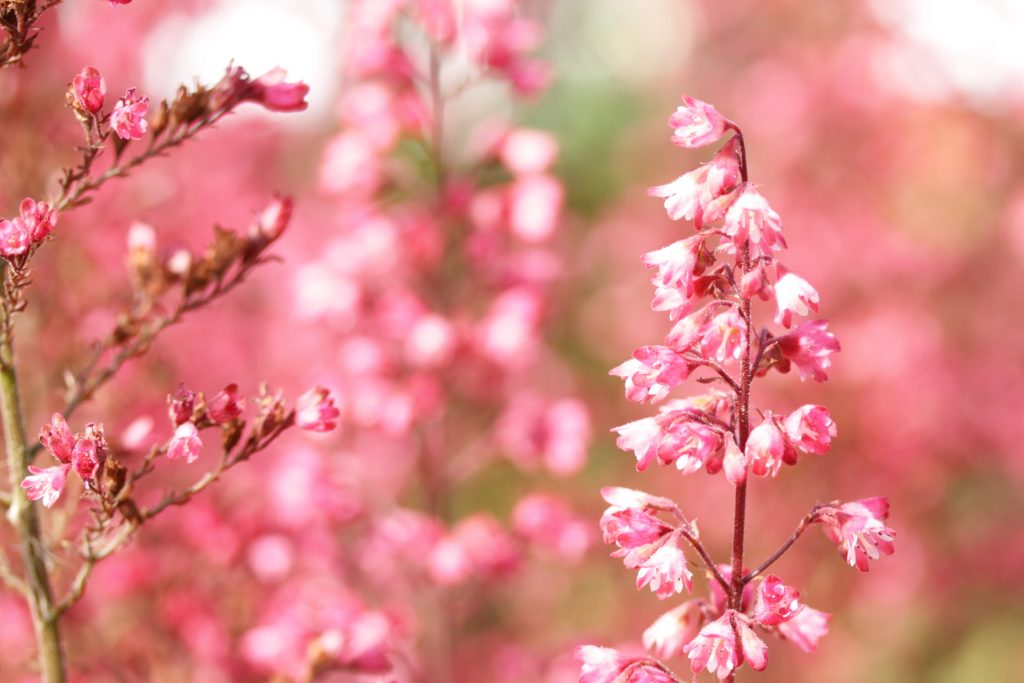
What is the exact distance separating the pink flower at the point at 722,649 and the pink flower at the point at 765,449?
0.68 ft

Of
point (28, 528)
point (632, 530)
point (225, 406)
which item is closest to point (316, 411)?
point (225, 406)

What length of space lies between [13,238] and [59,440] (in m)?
0.29

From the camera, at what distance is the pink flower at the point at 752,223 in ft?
4.49

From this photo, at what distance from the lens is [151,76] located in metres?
5.46

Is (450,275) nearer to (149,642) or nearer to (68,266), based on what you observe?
(68,266)

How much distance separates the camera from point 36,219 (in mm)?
1496

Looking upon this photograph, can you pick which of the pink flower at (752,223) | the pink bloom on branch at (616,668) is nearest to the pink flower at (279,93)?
the pink flower at (752,223)

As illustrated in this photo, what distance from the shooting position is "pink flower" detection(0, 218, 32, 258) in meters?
1.47

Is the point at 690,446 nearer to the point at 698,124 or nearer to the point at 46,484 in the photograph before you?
the point at 698,124

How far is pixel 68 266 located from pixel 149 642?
1.07 metres

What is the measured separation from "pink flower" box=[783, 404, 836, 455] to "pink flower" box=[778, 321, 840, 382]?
0.05 m

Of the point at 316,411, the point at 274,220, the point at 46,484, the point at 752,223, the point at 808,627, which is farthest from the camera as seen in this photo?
the point at 274,220

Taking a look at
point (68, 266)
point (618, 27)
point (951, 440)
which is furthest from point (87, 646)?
point (618, 27)

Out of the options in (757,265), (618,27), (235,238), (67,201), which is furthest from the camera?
(618,27)
